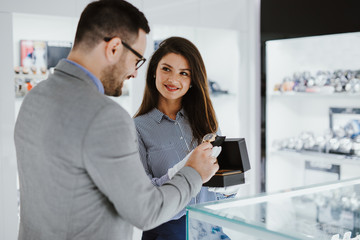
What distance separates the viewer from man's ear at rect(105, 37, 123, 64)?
136 cm

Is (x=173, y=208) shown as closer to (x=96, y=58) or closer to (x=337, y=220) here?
(x=96, y=58)

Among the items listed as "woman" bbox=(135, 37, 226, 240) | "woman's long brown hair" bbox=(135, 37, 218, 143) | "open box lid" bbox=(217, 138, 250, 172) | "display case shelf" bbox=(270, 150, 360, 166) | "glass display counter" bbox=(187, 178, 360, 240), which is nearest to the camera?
"glass display counter" bbox=(187, 178, 360, 240)

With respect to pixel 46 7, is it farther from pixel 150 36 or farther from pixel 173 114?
pixel 173 114

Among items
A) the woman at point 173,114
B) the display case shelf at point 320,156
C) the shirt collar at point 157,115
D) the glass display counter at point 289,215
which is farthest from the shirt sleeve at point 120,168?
the display case shelf at point 320,156

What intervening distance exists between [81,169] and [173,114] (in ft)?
4.04

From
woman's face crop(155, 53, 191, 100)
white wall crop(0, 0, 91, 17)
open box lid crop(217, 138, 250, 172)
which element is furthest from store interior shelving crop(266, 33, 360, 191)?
open box lid crop(217, 138, 250, 172)

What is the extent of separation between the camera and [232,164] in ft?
6.57

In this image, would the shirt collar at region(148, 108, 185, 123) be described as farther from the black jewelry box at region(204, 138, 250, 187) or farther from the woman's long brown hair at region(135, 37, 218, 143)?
the black jewelry box at region(204, 138, 250, 187)

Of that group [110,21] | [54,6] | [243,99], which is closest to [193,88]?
[110,21]

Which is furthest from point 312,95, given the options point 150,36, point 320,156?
point 150,36

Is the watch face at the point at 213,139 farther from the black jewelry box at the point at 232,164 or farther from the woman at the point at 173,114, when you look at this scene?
the woman at the point at 173,114

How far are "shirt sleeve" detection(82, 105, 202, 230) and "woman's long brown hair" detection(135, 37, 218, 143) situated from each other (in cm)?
112

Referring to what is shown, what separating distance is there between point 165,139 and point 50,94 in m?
1.06

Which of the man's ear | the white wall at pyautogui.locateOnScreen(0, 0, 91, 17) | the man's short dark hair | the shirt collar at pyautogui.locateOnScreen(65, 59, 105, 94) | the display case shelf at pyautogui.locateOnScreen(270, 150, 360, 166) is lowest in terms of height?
the display case shelf at pyautogui.locateOnScreen(270, 150, 360, 166)
